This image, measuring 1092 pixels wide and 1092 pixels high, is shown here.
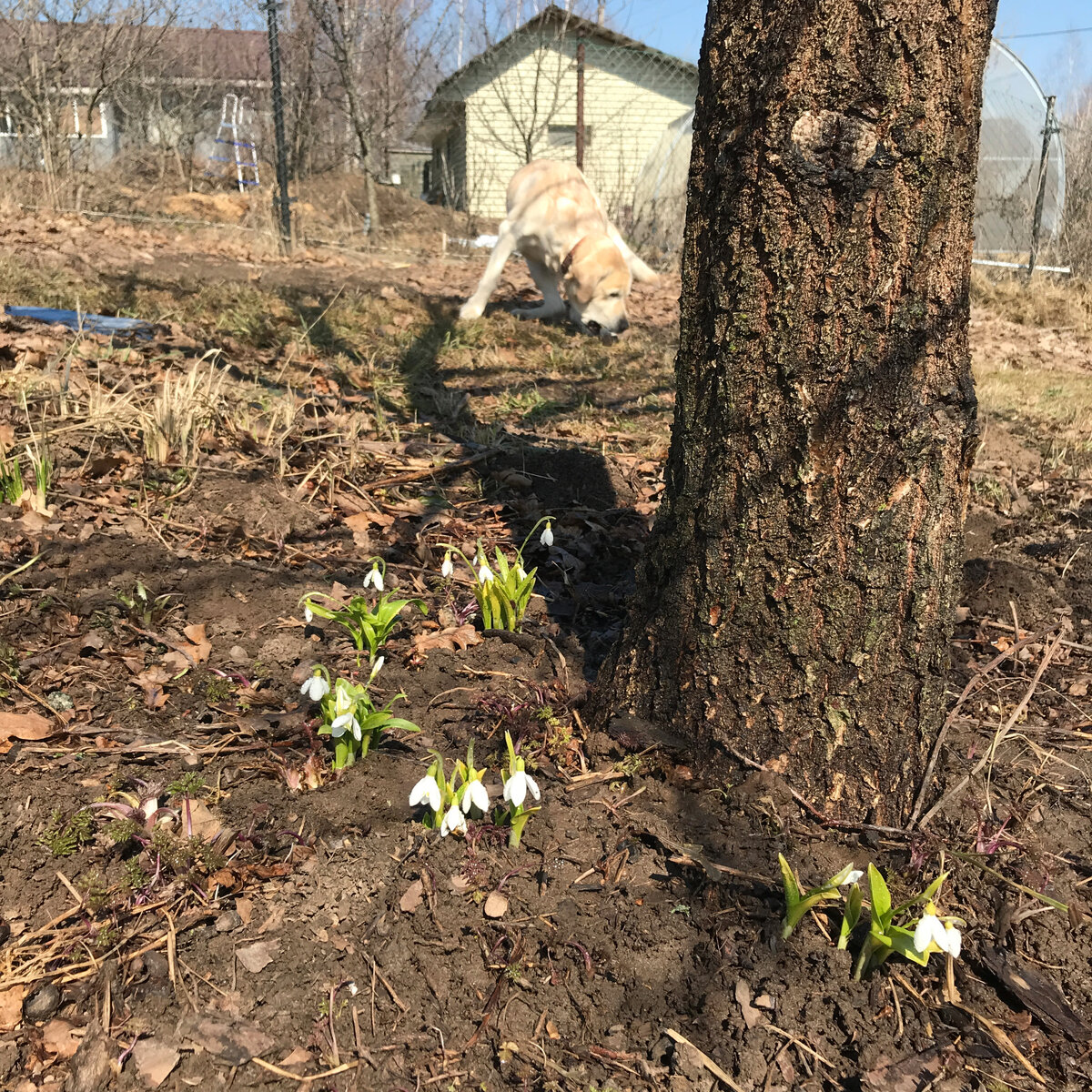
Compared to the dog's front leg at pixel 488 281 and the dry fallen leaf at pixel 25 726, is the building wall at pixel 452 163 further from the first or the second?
the dry fallen leaf at pixel 25 726

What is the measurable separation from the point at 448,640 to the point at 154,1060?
139cm

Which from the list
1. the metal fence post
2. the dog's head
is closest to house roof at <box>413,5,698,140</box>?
the metal fence post

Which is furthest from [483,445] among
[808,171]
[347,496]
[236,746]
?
[808,171]

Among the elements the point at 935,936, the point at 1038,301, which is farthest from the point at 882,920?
the point at 1038,301

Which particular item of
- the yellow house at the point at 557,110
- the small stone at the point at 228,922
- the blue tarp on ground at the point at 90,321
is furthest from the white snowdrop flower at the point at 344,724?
the yellow house at the point at 557,110

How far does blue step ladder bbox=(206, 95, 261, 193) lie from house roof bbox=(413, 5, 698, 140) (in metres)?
5.10

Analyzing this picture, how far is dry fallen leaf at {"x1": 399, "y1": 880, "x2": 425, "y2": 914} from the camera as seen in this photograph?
1.77m

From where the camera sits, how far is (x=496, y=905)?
1.79 m

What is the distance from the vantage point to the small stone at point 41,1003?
1.56 m

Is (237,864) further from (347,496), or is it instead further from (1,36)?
(1,36)

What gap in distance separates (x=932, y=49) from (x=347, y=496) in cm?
273

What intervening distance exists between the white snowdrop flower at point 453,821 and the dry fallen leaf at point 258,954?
1.26ft

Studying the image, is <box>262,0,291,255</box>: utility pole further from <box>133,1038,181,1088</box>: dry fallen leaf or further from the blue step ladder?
the blue step ladder

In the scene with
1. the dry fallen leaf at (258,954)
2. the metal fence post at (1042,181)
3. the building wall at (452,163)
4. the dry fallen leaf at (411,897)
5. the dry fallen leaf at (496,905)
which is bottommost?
the dry fallen leaf at (258,954)
